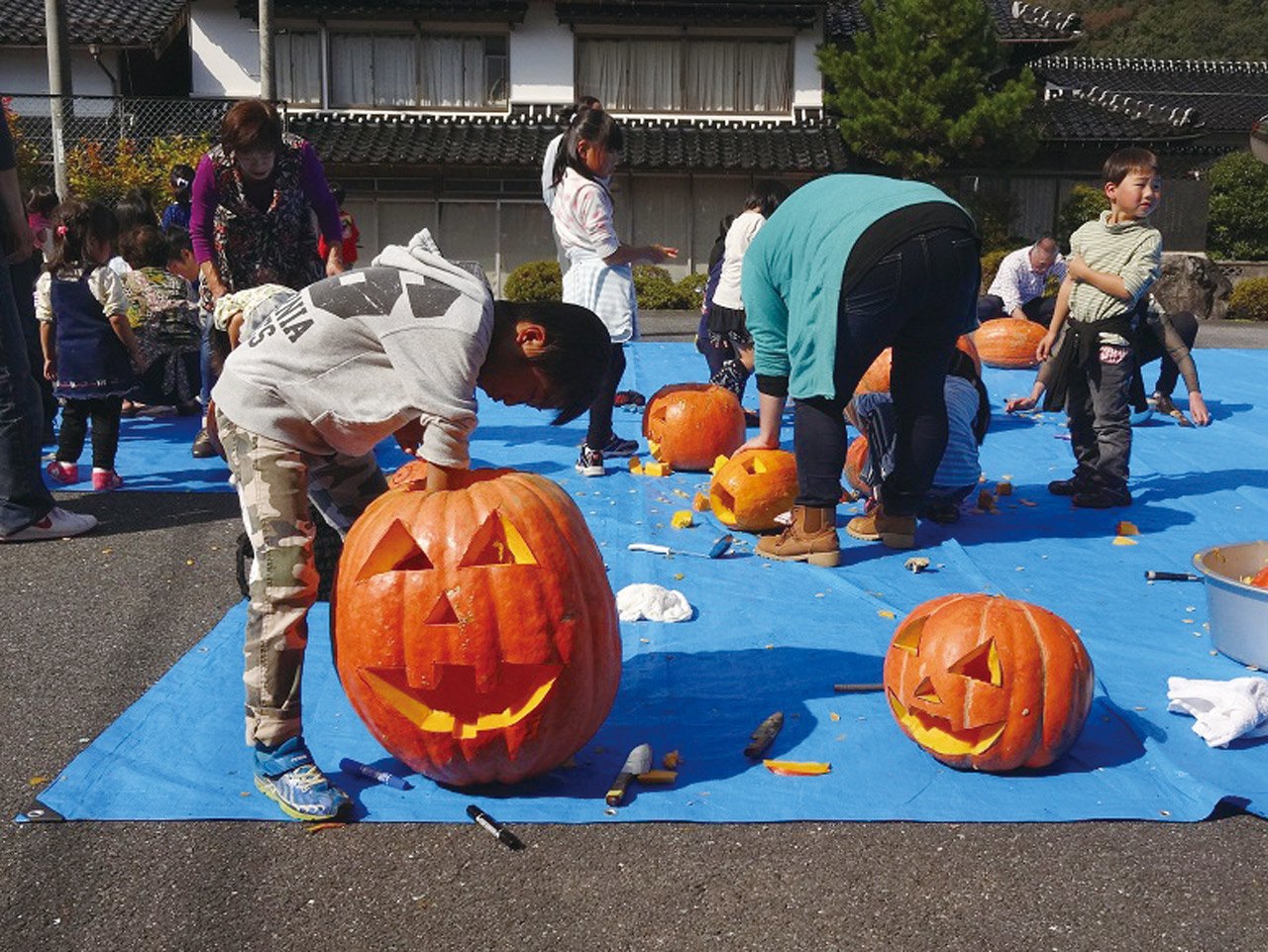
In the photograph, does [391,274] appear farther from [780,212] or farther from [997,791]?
[780,212]

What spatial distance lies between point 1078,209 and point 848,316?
21.4 meters

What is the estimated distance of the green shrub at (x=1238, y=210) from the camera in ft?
85.9

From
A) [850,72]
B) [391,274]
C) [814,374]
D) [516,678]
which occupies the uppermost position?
[850,72]

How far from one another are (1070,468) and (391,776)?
550cm

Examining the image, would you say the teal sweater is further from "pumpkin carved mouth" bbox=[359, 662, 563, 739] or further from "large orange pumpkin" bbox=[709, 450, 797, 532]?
"pumpkin carved mouth" bbox=[359, 662, 563, 739]

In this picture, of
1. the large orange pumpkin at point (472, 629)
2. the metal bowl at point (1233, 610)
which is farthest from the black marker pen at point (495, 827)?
the metal bowl at point (1233, 610)

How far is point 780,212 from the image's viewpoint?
5230mm

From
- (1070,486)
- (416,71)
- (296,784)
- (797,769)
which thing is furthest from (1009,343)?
(416,71)

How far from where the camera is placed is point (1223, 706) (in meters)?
3.54

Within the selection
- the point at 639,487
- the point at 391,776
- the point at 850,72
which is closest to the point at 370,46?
the point at 850,72

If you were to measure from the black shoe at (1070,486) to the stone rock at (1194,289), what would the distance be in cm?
1745

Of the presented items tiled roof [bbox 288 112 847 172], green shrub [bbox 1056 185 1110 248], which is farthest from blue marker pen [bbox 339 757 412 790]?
green shrub [bbox 1056 185 1110 248]

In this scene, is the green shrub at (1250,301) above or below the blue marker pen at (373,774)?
above

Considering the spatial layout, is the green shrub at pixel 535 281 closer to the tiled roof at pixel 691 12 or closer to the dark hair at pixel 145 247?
the tiled roof at pixel 691 12
